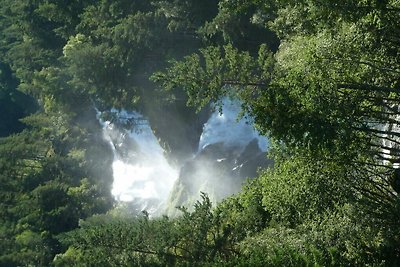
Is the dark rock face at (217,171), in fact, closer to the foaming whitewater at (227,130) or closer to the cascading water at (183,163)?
the cascading water at (183,163)

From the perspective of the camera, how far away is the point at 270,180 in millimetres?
18594

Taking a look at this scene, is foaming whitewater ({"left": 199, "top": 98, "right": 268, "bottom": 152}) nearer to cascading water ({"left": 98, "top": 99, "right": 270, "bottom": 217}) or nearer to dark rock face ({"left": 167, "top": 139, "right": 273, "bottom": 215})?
cascading water ({"left": 98, "top": 99, "right": 270, "bottom": 217})

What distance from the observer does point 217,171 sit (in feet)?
106

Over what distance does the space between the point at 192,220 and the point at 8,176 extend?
888 inches

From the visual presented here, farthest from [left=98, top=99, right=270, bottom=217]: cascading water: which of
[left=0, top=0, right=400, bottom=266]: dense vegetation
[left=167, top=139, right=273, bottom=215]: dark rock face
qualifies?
[left=0, top=0, right=400, bottom=266]: dense vegetation

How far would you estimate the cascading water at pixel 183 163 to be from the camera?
1231 inches

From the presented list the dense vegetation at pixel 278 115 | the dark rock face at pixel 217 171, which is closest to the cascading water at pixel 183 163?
the dark rock face at pixel 217 171

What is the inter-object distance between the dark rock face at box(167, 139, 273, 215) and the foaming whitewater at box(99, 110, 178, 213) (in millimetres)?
3374

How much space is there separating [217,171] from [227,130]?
7.41ft

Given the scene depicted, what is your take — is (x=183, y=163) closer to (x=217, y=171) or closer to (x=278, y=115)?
(x=217, y=171)

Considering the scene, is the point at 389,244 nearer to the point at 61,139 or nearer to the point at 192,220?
the point at 192,220

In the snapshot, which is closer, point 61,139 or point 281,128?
point 281,128

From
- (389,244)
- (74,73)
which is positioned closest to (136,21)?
(74,73)

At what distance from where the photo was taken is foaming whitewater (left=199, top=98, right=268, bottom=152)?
3183 cm
